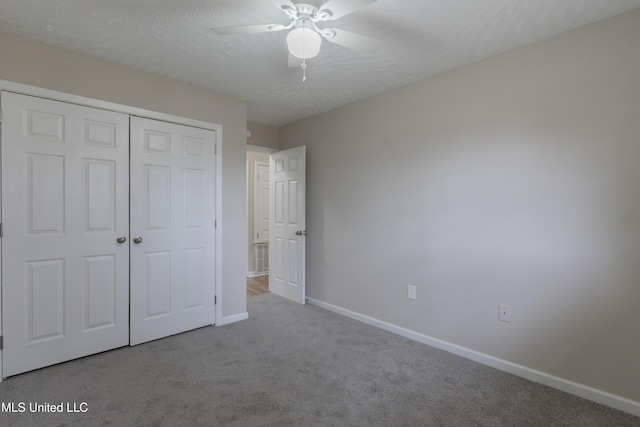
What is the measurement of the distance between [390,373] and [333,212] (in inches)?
74.8

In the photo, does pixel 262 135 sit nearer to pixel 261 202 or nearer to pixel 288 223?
pixel 288 223

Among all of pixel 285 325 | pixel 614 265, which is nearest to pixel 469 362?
pixel 614 265

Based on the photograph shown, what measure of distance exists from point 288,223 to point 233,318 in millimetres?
1389

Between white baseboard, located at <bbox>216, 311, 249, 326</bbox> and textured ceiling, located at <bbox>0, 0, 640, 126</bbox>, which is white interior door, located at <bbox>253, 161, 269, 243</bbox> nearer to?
white baseboard, located at <bbox>216, 311, 249, 326</bbox>

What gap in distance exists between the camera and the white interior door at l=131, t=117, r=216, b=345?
8.97 feet

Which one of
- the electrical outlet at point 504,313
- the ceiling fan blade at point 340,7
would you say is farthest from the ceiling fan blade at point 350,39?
the electrical outlet at point 504,313

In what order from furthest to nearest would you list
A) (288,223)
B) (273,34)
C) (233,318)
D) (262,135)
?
(262,135) → (288,223) → (233,318) → (273,34)

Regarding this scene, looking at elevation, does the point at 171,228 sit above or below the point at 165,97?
below

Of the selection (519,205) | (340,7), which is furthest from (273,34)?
(519,205)

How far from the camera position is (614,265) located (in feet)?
6.37

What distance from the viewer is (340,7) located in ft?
4.96

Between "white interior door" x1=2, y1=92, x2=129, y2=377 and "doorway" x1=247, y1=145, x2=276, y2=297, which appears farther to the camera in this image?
"doorway" x1=247, y1=145, x2=276, y2=297

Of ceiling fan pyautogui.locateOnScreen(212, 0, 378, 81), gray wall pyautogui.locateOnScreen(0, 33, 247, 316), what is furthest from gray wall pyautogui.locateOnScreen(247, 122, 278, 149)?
ceiling fan pyautogui.locateOnScreen(212, 0, 378, 81)

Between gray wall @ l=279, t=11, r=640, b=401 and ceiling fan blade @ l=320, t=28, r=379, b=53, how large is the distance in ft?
3.82
